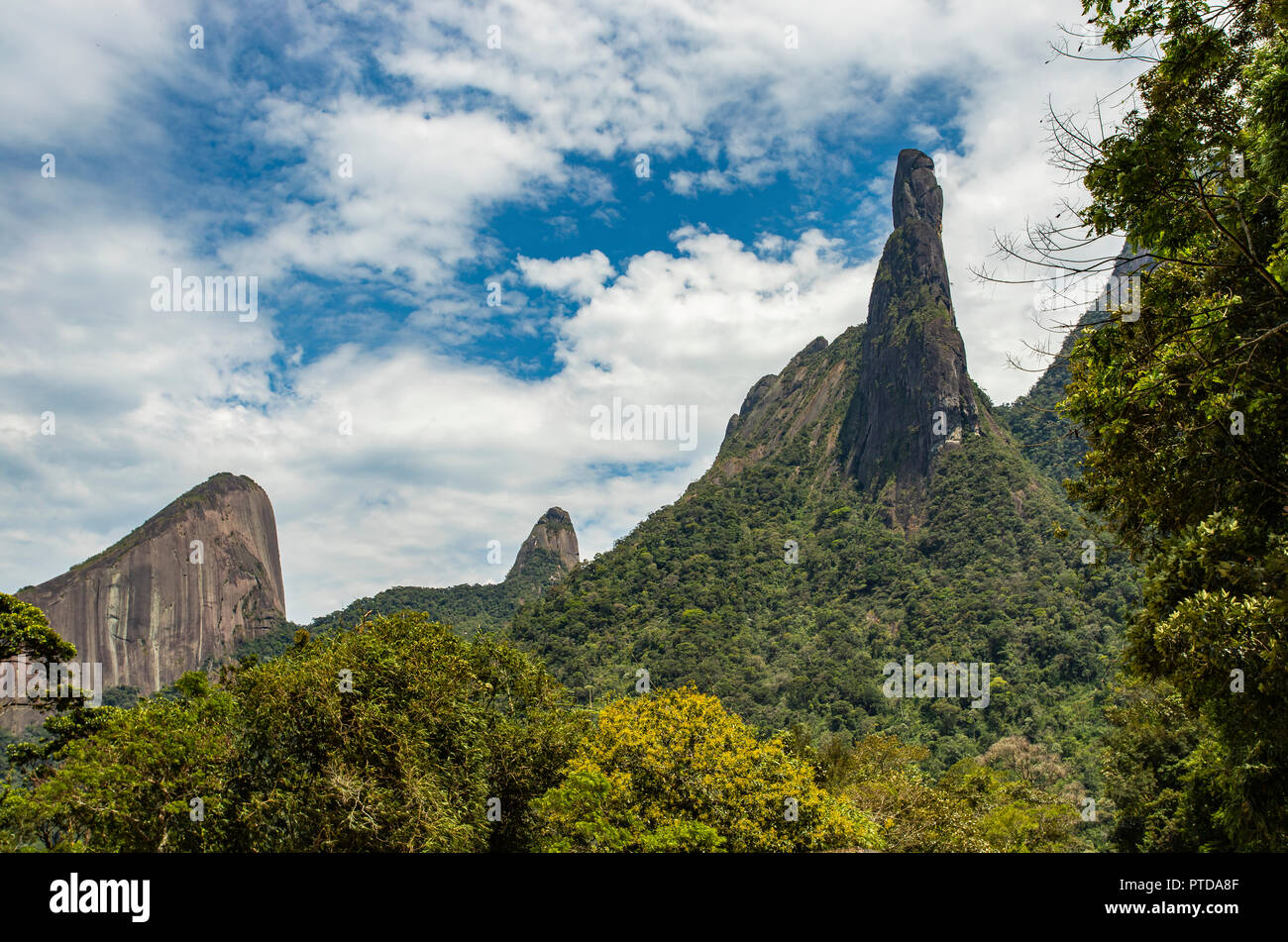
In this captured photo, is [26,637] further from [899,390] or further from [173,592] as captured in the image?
[899,390]

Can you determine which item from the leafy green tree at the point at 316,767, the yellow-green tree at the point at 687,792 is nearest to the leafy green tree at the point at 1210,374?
the yellow-green tree at the point at 687,792

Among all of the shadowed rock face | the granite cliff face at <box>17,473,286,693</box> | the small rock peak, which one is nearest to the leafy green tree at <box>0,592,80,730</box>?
the granite cliff face at <box>17,473,286,693</box>

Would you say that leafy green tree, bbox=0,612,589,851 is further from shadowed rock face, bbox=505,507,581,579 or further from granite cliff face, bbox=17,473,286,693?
shadowed rock face, bbox=505,507,581,579

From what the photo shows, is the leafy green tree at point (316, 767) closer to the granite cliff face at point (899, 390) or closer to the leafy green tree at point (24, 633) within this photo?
the leafy green tree at point (24, 633)

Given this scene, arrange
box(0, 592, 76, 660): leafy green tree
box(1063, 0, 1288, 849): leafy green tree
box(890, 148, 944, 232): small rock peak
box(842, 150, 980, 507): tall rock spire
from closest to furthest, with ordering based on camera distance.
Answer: box(1063, 0, 1288, 849): leafy green tree, box(0, 592, 76, 660): leafy green tree, box(842, 150, 980, 507): tall rock spire, box(890, 148, 944, 232): small rock peak

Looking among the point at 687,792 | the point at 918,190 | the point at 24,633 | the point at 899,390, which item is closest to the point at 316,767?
the point at 687,792

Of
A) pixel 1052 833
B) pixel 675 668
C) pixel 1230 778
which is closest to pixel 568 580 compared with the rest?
pixel 675 668

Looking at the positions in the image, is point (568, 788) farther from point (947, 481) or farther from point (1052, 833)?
point (947, 481)
